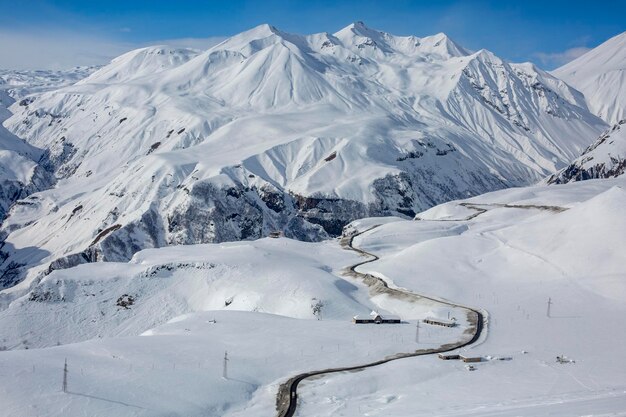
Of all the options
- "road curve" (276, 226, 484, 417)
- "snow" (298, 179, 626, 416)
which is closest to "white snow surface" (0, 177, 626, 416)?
"snow" (298, 179, 626, 416)

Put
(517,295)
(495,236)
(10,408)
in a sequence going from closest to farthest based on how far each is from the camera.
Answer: (10,408), (517,295), (495,236)

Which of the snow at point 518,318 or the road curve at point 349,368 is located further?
the road curve at point 349,368

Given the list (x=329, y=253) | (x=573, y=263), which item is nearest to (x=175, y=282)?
(x=329, y=253)

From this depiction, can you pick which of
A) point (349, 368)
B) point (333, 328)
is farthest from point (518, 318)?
point (349, 368)

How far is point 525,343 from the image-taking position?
52469 mm

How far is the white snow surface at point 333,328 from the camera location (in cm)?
3841

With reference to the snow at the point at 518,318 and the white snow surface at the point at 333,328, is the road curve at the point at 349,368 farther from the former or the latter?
the snow at the point at 518,318

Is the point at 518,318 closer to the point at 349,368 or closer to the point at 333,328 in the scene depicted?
the point at 333,328

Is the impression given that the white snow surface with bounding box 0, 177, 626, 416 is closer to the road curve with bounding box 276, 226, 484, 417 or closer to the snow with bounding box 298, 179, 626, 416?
the snow with bounding box 298, 179, 626, 416

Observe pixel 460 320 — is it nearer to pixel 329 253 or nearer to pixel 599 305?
pixel 599 305

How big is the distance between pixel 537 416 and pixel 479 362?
1449cm

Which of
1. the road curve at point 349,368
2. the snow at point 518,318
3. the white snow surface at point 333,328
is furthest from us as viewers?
the road curve at point 349,368

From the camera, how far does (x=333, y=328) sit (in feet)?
199

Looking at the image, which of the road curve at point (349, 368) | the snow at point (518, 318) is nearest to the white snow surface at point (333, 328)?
the snow at point (518, 318)
